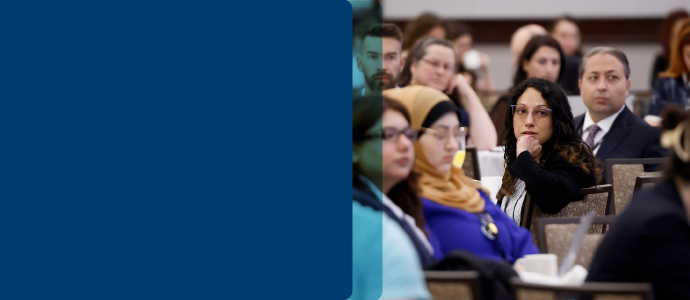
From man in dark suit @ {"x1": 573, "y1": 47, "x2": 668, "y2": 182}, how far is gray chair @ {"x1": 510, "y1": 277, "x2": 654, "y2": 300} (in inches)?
91.0

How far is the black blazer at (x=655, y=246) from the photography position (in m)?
1.62

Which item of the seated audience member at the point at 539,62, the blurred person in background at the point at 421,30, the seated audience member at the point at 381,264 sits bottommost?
the seated audience member at the point at 381,264

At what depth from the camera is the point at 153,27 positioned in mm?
1473

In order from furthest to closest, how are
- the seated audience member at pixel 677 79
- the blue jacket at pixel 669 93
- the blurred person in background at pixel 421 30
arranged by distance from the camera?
the blurred person in background at pixel 421 30
the blue jacket at pixel 669 93
the seated audience member at pixel 677 79

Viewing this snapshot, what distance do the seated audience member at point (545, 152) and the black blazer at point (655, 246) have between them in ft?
3.27

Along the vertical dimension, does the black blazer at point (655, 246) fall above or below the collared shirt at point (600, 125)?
below

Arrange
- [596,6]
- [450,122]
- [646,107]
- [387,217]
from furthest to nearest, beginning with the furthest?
[596,6], [646,107], [450,122], [387,217]

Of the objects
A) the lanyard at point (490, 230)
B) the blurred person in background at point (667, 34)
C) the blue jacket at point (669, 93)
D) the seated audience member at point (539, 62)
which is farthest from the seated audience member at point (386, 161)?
the blurred person in background at point (667, 34)

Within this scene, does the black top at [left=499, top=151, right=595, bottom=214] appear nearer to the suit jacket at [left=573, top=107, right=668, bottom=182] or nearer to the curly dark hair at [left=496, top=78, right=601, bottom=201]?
the curly dark hair at [left=496, top=78, right=601, bottom=201]

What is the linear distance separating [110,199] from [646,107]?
593 centimetres

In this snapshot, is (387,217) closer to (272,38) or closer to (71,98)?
(272,38)

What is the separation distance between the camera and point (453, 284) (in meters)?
1.69

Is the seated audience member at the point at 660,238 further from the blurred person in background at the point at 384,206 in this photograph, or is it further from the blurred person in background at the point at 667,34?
the blurred person in background at the point at 667,34

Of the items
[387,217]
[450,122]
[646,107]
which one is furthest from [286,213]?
[646,107]
